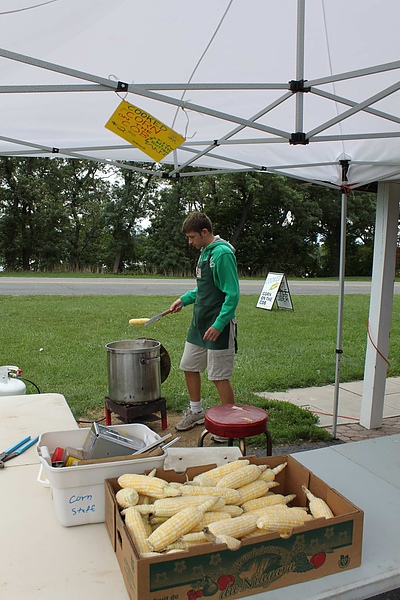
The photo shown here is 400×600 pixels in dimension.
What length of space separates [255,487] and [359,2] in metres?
2.24

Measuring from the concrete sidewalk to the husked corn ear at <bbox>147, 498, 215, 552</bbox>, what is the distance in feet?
11.6

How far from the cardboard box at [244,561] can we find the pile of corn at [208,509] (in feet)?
0.13

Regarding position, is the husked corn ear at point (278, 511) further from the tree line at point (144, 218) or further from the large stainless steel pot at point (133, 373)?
the tree line at point (144, 218)

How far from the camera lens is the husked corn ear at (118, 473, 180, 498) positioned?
1450mm

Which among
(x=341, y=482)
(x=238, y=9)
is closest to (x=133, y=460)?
(x=341, y=482)

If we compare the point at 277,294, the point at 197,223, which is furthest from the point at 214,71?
the point at 277,294

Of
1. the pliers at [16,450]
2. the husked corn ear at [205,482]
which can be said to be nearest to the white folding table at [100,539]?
the pliers at [16,450]

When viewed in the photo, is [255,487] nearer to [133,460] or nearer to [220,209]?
[133,460]

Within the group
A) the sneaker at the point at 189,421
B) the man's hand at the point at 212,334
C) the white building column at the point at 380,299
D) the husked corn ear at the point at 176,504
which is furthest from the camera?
the sneaker at the point at 189,421

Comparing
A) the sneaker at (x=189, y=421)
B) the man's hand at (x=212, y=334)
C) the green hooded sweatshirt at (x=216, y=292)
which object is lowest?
the sneaker at (x=189, y=421)

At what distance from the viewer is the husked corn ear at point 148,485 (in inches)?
57.1

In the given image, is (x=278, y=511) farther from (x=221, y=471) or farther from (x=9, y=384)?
(x=9, y=384)

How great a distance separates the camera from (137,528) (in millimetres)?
1327

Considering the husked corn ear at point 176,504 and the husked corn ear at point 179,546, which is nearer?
the husked corn ear at point 179,546
